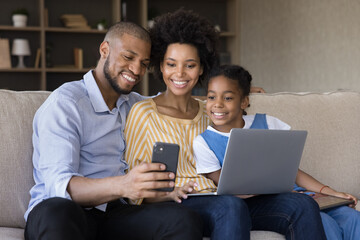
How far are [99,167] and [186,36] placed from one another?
1.93ft

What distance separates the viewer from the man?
4.47 feet

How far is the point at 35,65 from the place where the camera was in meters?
4.70

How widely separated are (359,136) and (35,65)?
3322mm

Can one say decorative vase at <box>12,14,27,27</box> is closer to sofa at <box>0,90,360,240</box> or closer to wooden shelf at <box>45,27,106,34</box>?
wooden shelf at <box>45,27,106,34</box>

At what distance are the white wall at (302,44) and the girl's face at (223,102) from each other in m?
2.06

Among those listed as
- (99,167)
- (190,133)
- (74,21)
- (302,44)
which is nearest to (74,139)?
(99,167)

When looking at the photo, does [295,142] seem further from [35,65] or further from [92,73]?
[35,65]

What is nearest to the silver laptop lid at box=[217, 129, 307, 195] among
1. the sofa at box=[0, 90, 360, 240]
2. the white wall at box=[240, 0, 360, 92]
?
the sofa at box=[0, 90, 360, 240]

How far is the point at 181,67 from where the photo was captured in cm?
184

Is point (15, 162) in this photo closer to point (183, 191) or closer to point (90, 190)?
point (90, 190)

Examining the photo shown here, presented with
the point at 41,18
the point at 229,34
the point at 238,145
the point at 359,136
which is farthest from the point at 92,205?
the point at 229,34

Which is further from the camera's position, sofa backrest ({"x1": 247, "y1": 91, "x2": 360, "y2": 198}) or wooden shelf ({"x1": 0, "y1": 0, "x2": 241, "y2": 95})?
wooden shelf ({"x1": 0, "y1": 0, "x2": 241, "y2": 95})

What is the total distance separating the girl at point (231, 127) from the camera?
170cm

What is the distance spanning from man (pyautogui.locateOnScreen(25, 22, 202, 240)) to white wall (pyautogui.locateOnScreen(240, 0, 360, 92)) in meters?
2.30
